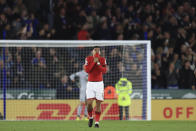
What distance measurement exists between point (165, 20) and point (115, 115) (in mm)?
5421

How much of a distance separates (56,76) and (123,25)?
12.4 feet

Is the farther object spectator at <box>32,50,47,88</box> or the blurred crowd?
the blurred crowd

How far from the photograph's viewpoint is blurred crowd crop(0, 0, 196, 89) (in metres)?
19.2

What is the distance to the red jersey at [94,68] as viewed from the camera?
1272 centimetres

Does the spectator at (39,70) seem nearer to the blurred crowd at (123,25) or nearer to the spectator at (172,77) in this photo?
the blurred crowd at (123,25)

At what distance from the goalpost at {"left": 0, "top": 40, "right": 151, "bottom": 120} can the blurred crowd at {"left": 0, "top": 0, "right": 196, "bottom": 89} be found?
248mm

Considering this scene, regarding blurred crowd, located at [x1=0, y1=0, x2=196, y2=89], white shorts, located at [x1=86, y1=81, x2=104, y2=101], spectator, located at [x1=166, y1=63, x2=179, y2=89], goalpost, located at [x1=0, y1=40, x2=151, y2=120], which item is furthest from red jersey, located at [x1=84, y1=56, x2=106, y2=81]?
spectator, located at [x1=166, y1=63, x2=179, y2=89]

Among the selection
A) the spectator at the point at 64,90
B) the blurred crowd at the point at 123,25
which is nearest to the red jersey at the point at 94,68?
the blurred crowd at the point at 123,25

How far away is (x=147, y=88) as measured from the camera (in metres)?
17.0

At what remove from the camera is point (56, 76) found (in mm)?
18484

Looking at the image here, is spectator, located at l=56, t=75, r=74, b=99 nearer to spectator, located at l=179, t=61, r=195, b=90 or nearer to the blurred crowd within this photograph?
the blurred crowd

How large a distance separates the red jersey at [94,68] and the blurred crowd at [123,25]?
518 centimetres

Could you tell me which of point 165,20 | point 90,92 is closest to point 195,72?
point 165,20

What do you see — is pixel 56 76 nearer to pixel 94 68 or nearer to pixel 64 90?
pixel 64 90
